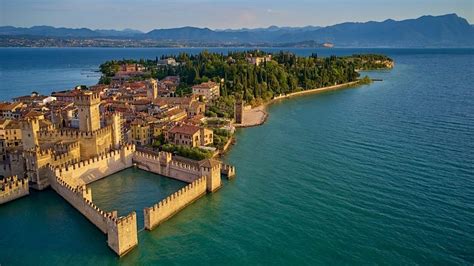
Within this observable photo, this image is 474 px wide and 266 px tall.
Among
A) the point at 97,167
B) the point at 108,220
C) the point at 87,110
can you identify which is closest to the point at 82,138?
the point at 87,110

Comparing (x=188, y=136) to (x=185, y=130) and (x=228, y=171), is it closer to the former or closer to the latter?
(x=185, y=130)

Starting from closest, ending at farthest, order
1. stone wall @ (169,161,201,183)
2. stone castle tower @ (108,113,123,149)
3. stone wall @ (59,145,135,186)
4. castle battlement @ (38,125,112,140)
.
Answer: stone wall @ (59,145,135,186) < stone wall @ (169,161,201,183) < castle battlement @ (38,125,112,140) < stone castle tower @ (108,113,123,149)

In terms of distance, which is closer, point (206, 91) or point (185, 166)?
point (185, 166)

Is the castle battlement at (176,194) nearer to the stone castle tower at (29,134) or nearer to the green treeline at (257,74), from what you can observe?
the stone castle tower at (29,134)

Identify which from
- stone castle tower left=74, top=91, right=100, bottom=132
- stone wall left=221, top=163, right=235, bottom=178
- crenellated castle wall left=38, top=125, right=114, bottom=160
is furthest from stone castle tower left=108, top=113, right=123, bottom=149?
stone wall left=221, top=163, right=235, bottom=178

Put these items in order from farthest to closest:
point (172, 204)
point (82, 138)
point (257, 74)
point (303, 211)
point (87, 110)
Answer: point (257, 74)
point (87, 110)
point (82, 138)
point (303, 211)
point (172, 204)

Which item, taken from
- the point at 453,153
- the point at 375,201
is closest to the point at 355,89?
the point at 453,153

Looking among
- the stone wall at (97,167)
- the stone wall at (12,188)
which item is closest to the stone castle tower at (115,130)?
the stone wall at (97,167)

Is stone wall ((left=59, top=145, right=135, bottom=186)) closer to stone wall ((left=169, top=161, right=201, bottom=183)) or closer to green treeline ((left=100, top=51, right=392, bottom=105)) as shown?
stone wall ((left=169, top=161, right=201, bottom=183))
